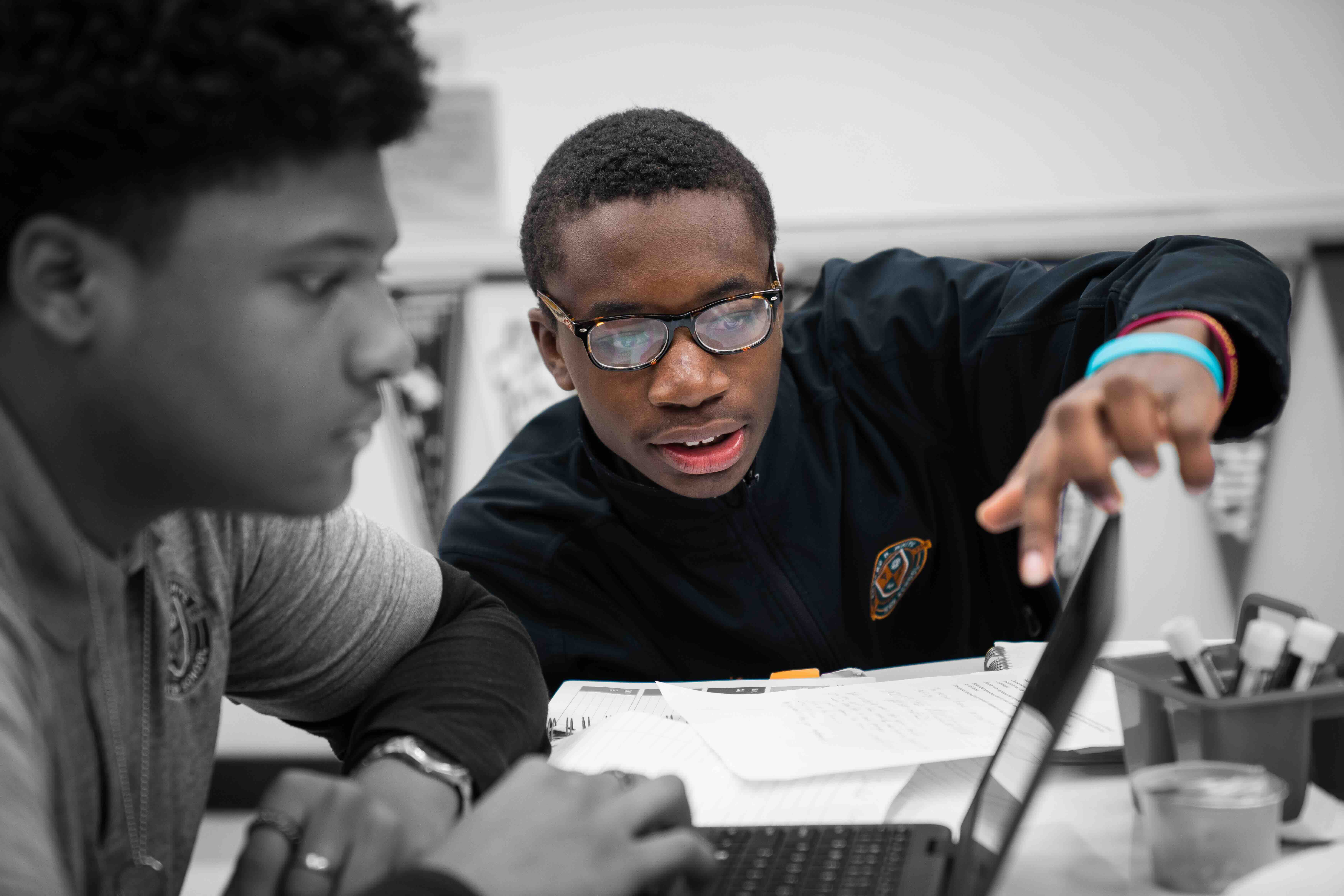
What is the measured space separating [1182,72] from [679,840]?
1895mm

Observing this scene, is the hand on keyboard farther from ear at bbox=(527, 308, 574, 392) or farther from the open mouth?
ear at bbox=(527, 308, 574, 392)

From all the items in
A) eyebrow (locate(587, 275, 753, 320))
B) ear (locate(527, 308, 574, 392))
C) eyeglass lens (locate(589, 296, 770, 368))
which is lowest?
ear (locate(527, 308, 574, 392))

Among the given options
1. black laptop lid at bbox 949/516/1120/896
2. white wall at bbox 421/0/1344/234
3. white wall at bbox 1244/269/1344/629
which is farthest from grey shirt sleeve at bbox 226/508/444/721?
A: white wall at bbox 1244/269/1344/629

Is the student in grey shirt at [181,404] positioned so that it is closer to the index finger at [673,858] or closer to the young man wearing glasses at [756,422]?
the index finger at [673,858]

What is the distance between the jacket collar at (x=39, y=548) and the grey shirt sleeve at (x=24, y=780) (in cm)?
3

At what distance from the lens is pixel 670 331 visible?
1070mm

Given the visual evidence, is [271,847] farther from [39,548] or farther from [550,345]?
[550,345]

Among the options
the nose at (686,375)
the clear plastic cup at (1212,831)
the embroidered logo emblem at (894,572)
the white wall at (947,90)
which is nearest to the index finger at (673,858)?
the clear plastic cup at (1212,831)

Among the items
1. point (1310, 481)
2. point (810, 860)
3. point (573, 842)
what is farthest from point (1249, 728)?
point (1310, 481)

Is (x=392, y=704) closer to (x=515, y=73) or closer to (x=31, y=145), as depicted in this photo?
(x=31, y=145)

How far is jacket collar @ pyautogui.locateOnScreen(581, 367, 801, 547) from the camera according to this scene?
3.85ft

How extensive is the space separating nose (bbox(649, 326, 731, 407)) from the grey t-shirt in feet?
0.93

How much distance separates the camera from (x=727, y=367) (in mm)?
1089

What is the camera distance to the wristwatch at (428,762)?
2.36ft
